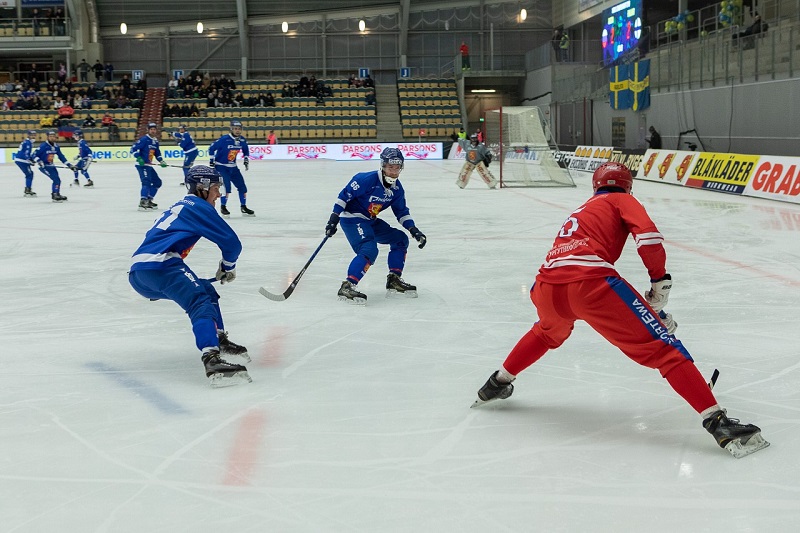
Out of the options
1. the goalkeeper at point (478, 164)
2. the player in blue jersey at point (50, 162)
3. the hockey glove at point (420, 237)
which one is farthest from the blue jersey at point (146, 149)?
the hockey glove at point (420, 237)

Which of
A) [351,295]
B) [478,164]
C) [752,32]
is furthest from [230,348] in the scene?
[752,32]

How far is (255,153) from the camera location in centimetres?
3641

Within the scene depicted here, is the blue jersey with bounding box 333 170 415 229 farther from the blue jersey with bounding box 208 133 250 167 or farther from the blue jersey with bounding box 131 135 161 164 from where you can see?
the blue jersey with bounding box 131 135 161 164

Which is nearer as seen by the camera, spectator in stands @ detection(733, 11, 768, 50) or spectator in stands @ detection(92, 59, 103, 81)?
spectator in stands @ detection(733, 11, 768, 50)

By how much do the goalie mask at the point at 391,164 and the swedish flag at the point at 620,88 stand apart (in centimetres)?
2268

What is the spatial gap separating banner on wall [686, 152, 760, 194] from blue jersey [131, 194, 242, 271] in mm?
14302

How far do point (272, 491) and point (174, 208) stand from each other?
2179 mm

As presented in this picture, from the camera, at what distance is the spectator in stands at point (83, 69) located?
139 ft

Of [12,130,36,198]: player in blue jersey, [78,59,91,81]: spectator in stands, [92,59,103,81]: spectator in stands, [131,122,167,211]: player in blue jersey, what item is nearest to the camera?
[131,122,167,211]: player in blue jersey

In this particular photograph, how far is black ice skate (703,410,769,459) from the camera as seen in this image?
11.7 feet

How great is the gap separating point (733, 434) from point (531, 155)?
18.4 m

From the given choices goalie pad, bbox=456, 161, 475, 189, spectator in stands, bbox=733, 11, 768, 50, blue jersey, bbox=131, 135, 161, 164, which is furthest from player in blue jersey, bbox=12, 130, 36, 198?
spectator in stands, bbox=733, 11, 768, 50

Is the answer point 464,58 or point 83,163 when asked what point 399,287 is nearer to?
point 83,163

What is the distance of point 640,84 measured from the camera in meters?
27.5
